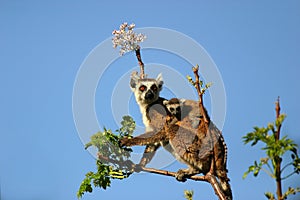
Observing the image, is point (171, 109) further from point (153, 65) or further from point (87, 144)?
point (87, 144)

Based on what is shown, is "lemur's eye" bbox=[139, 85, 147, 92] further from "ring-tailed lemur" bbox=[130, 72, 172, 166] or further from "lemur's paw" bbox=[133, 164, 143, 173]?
"lemur's paw" bbox=[133, 164, 143, 173]

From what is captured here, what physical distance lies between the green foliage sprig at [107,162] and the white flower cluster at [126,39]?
0.48 metres

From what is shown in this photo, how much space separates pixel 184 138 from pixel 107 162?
40.1 inches

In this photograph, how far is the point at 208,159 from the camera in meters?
3.21

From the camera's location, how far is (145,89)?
12.7 ft

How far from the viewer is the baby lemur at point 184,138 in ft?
10.4

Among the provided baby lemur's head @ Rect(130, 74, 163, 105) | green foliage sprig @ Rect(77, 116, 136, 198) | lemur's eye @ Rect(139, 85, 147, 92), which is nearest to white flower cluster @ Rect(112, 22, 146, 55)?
green foliage sprig @ Rect(77, 116, 136, 198)

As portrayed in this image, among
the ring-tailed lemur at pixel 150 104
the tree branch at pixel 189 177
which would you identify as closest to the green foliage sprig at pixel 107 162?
the tree branch at pixel 189 177

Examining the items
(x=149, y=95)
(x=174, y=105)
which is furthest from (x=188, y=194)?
(x=149, y=95)

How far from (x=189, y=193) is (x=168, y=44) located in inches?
45.1

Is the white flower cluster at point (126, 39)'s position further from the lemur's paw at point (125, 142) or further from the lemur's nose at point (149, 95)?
the lemur's nose at point (149, 95)

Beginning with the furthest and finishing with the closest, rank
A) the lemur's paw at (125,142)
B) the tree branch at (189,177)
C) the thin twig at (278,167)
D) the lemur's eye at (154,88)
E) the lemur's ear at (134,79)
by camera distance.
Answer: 1. the lemur's eye at (154,88)
2. the lemur's ear at (134,79)
3. the lemur's paw at (125,142)
4. the tree branch at (189,177)
5. the thin twig at (278,167)

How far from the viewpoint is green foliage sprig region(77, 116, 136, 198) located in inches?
97.5

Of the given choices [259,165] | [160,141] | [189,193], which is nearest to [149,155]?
[160,141]
